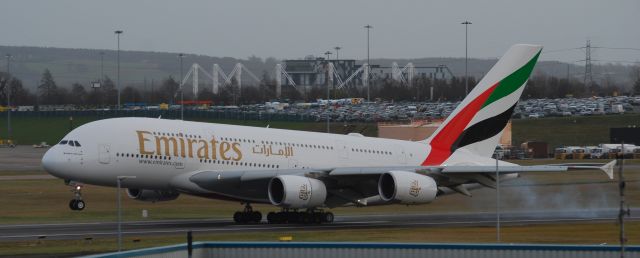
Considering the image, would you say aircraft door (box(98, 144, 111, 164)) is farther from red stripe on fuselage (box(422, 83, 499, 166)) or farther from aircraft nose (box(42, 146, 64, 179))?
red stripe on fuselage (box(422, 83, 499, 166))

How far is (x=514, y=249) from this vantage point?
3158cm

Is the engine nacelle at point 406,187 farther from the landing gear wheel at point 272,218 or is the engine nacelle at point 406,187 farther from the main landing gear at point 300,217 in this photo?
the landing gear wheel at point 272,218

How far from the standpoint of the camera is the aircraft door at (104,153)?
48281mm

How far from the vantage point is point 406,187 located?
49500 millimetres

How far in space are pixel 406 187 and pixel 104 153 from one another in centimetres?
1239

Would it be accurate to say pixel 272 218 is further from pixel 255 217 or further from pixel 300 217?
pixel 300 217

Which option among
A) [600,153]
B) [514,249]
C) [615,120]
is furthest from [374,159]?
[615,120]

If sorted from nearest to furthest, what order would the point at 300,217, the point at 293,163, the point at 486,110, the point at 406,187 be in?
the point at 406,187
the point at 300,217
the point at 293,163
the point at 486,110

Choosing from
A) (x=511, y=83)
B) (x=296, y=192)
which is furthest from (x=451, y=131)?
(x=296, y=192)

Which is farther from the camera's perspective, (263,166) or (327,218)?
(263,166)

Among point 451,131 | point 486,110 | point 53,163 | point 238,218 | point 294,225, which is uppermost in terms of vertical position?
point 486,110

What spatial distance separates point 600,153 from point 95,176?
77056mm

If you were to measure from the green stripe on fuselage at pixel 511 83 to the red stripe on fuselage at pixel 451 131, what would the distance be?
0.20 meters

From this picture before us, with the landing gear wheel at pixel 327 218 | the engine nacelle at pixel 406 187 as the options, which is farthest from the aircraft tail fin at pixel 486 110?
the landing gear wheel at pixel 327 218
